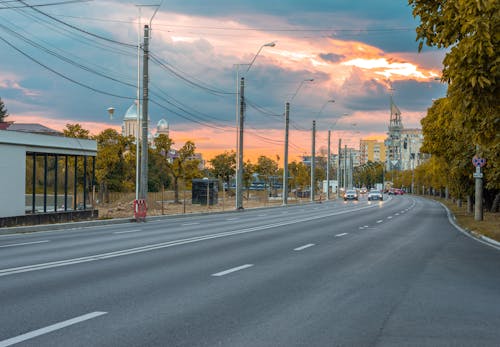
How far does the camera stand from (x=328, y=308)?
8.84m

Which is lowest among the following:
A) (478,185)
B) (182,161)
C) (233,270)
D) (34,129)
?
(233,270)

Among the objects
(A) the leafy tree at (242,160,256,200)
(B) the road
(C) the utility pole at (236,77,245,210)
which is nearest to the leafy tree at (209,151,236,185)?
(A) the leafy tree at (242,160,256,200)

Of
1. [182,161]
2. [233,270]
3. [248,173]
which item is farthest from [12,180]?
[248,173]

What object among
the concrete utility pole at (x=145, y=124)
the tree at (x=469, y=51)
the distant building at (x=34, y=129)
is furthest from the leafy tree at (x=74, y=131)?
the tree at (x=469, y=51)

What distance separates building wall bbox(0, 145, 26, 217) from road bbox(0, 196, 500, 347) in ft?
32.0

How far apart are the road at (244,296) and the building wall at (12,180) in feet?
32.0

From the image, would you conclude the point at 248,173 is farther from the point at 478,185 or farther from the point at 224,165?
the point at 478,185

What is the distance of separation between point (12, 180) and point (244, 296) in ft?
67.8

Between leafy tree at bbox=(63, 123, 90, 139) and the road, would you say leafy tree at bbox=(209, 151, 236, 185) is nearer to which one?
leafy tree at bbox=(63, 123, 90, 139)

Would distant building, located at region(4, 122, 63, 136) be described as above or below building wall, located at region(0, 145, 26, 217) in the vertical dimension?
above

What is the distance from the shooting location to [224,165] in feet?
333

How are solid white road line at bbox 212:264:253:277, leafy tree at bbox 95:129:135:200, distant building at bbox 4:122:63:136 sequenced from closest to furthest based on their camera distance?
1. solid white road line at bbox 212:264:253:277
2. leafy tree at bbox 95:129:135:200
3. distant building at bbox 4:122:63:136

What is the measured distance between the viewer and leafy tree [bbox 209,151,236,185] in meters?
101

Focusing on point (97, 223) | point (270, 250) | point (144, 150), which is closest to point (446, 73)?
point (270, 250)
